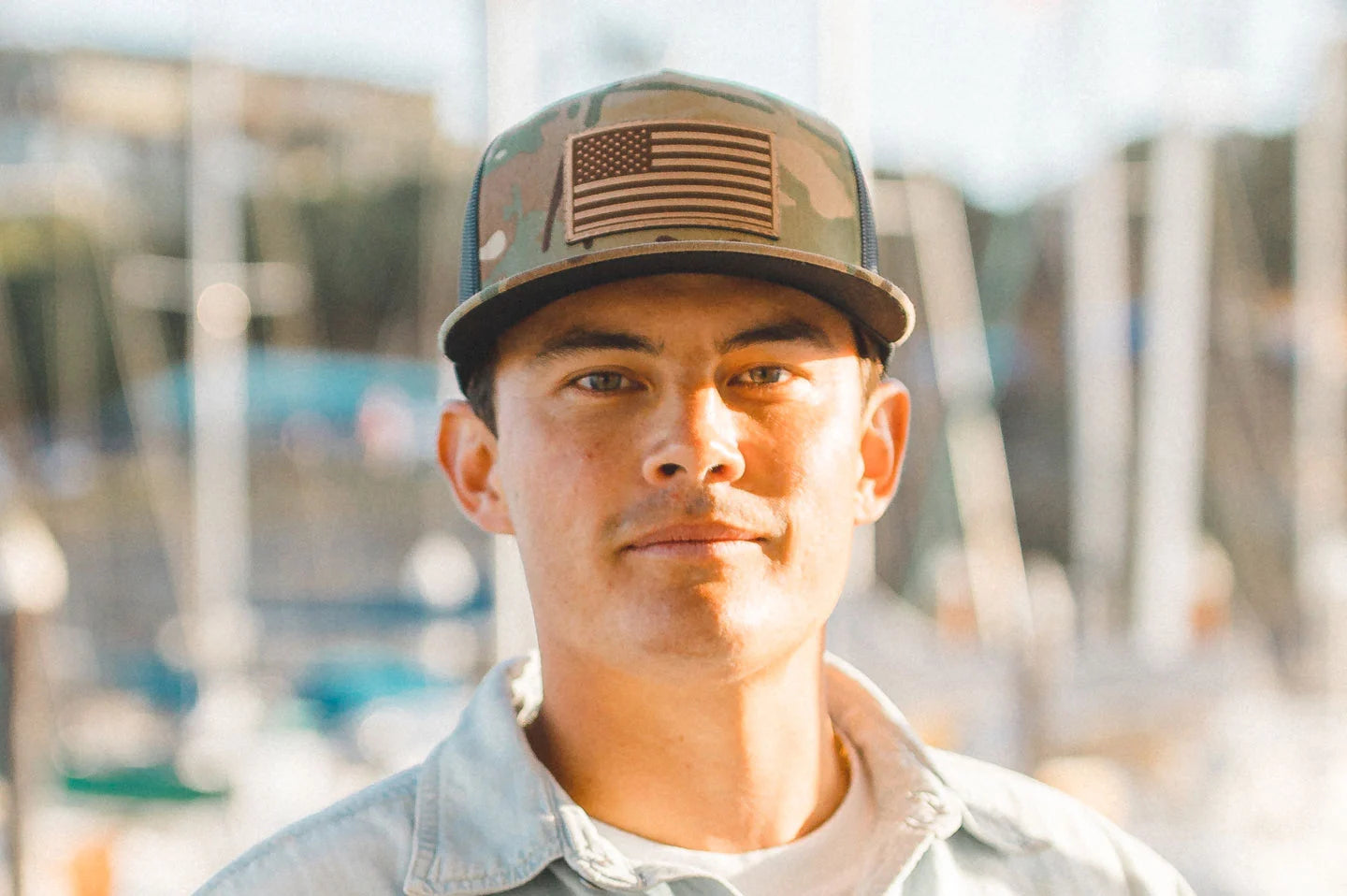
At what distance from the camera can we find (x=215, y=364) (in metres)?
12.6

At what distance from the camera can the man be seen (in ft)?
5.16

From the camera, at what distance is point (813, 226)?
167 cm

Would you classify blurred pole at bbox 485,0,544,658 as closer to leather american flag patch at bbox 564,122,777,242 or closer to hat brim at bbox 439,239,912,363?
hat brim at bbox 439,239,912,363

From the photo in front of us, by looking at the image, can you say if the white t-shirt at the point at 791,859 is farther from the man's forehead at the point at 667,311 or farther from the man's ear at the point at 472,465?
the man's forehead at the point at 667,311

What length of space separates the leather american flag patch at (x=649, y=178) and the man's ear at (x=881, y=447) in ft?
1.35

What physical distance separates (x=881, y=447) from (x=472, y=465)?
57cm

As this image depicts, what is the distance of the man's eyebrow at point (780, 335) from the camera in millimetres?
1643

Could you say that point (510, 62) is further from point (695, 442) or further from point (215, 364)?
point (695, 442)

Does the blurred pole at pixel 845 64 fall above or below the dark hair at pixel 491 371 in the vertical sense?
above

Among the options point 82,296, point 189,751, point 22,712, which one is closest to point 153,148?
point 82,296

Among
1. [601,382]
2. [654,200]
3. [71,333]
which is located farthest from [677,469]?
[71,333]

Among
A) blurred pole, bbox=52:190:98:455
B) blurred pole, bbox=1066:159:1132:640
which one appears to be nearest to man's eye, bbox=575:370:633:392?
blurred pole, bbox=1066:159:1132:640

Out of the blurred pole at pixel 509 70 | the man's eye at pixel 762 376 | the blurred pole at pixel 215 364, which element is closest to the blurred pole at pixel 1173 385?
the blurred pole at pixel 509 70

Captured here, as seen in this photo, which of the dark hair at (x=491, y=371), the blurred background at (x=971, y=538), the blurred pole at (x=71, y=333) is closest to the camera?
the dark hair at (x=491, y=371)
